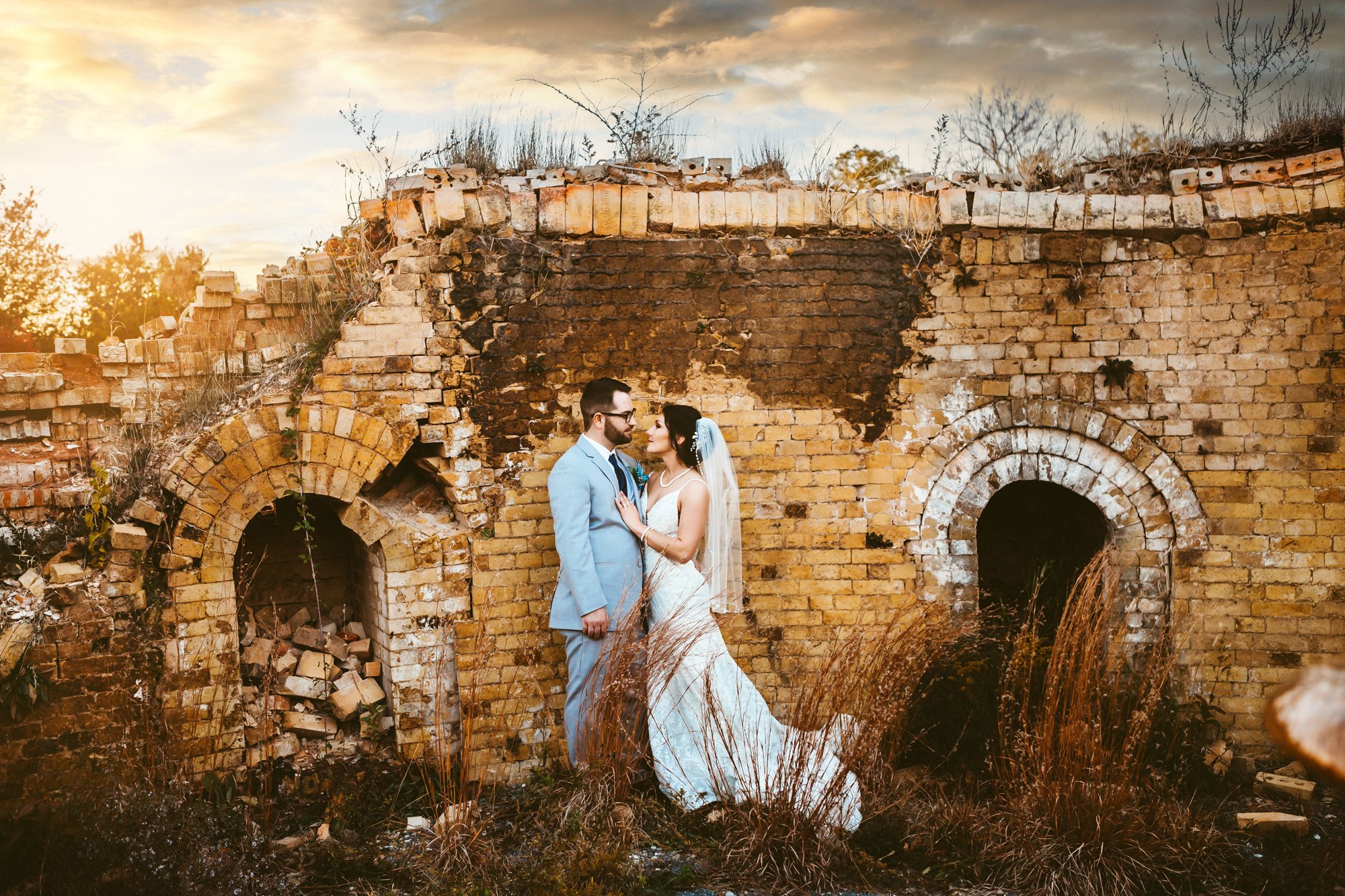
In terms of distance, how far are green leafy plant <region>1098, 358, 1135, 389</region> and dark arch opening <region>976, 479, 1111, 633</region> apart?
976 millimetres

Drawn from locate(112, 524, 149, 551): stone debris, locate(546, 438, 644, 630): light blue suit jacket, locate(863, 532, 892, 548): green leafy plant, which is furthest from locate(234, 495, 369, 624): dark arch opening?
locate(863, 532, 892, 548): green leafy plant

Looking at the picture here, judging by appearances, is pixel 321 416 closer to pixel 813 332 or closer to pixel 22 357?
pixel 22 357

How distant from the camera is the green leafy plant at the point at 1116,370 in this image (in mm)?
5766

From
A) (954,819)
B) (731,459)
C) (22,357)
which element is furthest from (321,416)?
(954,819)

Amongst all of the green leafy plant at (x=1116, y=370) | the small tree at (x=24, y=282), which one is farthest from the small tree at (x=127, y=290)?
the green leafy plant at (x=1116, y=370)

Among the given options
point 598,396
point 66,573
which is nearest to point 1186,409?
point 598,396

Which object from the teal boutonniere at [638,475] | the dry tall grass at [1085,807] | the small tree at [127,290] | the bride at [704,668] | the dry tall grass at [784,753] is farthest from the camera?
the small tree at [127,290]

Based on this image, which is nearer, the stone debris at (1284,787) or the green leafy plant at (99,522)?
the green leafy plant at (99,522)

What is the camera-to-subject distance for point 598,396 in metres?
5.11

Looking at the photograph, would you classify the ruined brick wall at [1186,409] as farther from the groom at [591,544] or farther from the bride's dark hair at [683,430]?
the groom at [591,544]

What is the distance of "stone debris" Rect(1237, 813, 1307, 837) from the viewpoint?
4812 mm

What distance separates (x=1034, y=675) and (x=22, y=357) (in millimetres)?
6870

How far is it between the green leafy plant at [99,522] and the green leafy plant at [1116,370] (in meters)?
6.29

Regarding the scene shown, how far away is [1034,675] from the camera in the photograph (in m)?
5.38
